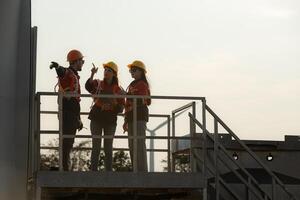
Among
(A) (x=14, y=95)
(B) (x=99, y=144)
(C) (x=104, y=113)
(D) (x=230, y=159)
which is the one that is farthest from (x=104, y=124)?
(D) (x=230, y=159)

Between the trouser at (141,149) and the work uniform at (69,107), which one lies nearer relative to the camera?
the work uniform at (69,107)

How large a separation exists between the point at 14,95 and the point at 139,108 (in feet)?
6.87

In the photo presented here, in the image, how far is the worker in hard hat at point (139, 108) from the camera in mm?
11234

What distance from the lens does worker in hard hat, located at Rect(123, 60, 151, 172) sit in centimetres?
1123

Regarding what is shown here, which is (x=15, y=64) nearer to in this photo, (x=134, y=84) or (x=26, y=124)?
(x=26, y=124)

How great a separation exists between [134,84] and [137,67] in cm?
28

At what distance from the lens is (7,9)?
33.2ft

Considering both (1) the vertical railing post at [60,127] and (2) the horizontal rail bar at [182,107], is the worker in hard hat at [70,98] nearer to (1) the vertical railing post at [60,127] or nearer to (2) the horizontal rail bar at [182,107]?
(1) the vertical railing post at [60,127]

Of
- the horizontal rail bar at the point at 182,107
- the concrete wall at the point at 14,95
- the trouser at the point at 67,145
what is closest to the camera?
the concrete wall at the point at 14,95

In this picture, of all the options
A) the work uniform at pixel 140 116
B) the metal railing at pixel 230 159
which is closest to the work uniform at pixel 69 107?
the work uniform at pixel 140 116

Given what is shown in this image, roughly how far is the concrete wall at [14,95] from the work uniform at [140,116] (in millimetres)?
1653

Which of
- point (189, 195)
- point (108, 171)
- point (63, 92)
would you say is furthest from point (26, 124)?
point (189, 195)

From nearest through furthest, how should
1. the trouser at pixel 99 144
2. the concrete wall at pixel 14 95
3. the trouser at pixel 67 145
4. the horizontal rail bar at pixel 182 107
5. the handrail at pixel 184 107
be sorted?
the concrete wall at pixel 14 95, the trouser at pixel 67 145, the trouser at pixel 99 144, the handrail at pixel 184 107, the horizontal rail bar at pixel 182 107

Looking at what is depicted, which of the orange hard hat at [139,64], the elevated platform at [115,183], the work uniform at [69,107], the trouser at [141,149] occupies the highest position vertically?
the orange hard hat at [139,64]
